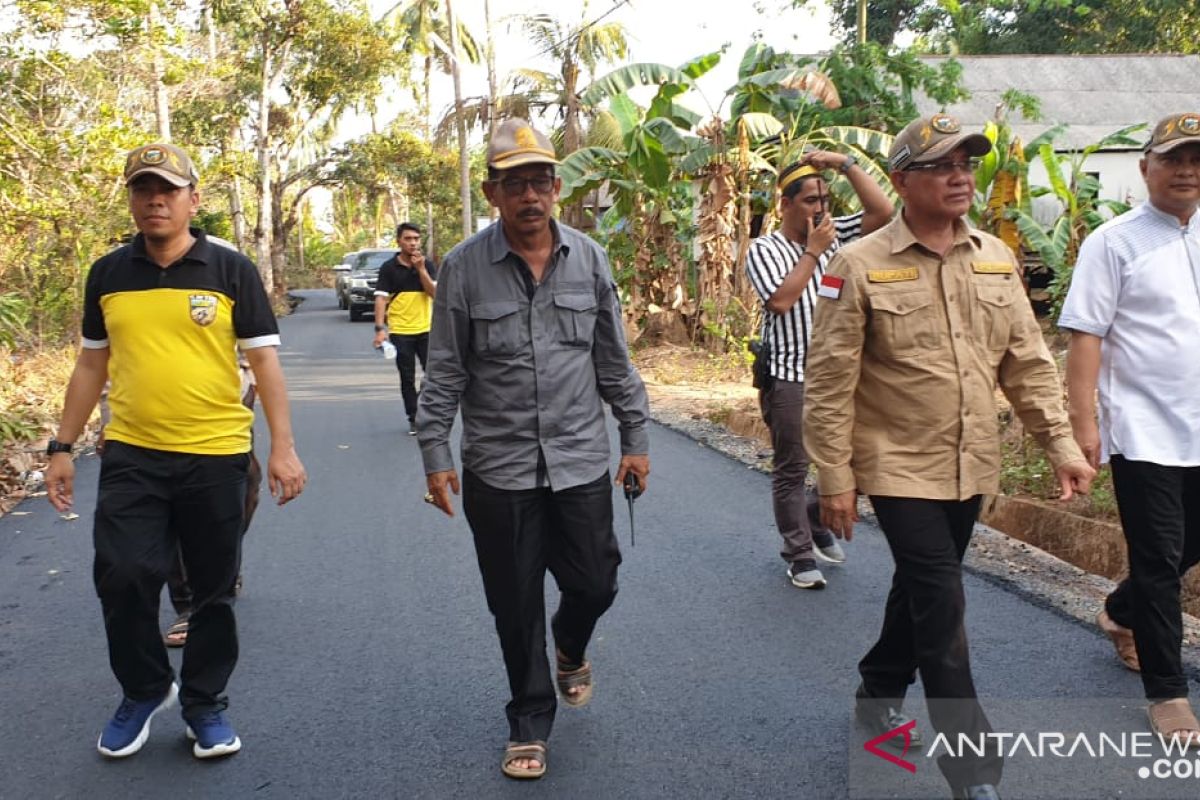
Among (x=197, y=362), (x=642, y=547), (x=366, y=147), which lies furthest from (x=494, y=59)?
(x=197, y=362)

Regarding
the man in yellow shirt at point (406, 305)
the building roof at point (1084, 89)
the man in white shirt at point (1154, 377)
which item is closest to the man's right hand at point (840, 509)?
the man in white shirt at point (1154, 377)

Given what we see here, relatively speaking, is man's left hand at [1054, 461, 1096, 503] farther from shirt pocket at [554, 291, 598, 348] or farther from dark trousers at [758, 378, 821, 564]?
dark trousers at [758, 378, 821, 564]

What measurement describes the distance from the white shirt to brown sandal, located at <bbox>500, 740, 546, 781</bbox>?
223cm

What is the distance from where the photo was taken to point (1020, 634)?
489 centimetres

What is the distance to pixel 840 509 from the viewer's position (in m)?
3.44

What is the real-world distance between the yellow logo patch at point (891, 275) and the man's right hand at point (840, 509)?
647 mm

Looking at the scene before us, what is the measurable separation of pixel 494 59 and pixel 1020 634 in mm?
32960

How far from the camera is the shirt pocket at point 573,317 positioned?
3736 mm

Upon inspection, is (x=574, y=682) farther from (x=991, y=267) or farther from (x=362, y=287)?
(x=362, y=287)

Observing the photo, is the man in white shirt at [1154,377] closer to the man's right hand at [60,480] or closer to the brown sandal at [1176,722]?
the brown sandal at [1176,722]

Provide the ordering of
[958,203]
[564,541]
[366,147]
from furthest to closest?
[366,147]
[564,541]
[958,203]

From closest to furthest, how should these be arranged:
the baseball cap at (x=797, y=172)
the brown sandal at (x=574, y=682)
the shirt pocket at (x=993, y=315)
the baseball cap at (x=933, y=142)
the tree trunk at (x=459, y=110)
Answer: the baseball cap at (x=933, y=142), the shirt pocket at (x=993, y=315), the brown sandal at (x=574, y=682), the baseball cap at (x=797, y=172), the tree trunk at (x=459, y=110)

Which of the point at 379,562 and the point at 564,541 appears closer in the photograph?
the point at 564,541

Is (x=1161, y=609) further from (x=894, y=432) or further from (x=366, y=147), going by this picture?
(x=366, y=147)
